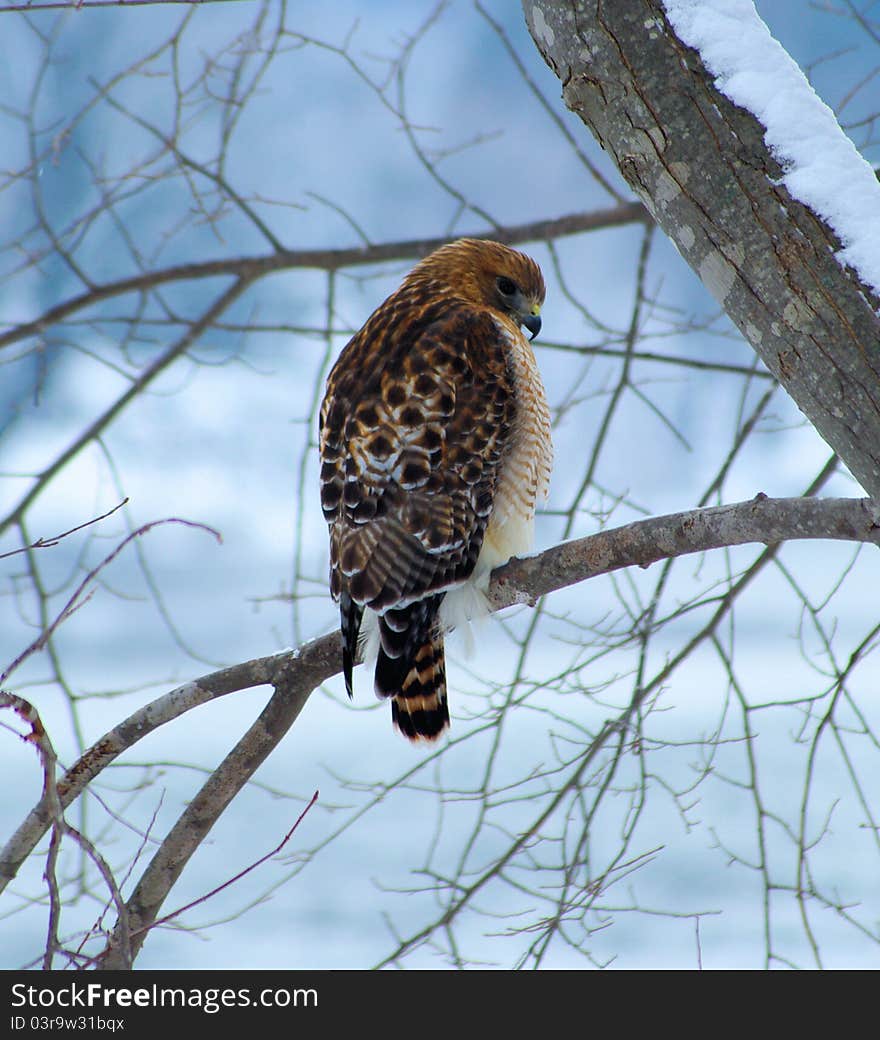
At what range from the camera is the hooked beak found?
2.95m

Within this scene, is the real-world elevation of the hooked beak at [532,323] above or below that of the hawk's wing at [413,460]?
above

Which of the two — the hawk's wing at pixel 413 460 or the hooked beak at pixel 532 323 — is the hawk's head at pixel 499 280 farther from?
the hawk's wing at pixel 413 460

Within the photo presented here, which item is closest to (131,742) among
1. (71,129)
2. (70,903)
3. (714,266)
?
(70,903)

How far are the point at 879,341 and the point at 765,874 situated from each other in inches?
57.4

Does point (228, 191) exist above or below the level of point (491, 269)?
above

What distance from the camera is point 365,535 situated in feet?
7.99

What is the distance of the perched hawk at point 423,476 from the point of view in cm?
242

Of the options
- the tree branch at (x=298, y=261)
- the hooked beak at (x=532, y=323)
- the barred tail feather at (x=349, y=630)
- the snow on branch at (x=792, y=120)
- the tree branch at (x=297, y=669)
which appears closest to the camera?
the snow on branch at (x=792, y=120)

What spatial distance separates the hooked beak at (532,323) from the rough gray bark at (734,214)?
Answer: 1327 millimetres

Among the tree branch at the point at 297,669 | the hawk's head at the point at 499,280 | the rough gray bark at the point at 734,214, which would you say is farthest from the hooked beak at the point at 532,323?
the rough gray bark at the point at 734,214

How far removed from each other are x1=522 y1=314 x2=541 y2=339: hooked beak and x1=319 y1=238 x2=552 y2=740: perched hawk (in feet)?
0.60

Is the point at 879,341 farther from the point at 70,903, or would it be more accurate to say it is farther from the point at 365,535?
the point at 70,903

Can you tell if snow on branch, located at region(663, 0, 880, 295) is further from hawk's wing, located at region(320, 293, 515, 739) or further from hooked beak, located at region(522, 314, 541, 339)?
hooked beak, located at region(522, 314, 541, 339)

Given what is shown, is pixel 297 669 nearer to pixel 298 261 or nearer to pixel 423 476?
pixel 423 476
